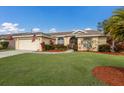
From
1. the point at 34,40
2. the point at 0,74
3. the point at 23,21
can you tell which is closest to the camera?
the point at 0,74

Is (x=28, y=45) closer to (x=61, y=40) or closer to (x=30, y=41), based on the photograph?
(x=30, y=41)

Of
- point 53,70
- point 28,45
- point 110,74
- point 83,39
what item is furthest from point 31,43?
point 110,74

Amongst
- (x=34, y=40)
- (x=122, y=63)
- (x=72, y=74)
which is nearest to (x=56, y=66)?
(x=72, y=74)

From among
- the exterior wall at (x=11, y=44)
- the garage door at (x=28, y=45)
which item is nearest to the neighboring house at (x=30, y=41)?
the garage door at (x=28, y=45)

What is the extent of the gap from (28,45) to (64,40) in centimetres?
398

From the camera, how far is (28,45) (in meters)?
18.9

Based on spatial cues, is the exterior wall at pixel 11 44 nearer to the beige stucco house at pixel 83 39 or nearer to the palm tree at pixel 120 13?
the beige stucco house at pixel 83 39

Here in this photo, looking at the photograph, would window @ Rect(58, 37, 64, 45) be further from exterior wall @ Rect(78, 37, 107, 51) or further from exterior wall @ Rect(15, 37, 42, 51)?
exterior wall @ Rect(15, 37, 42, 51)

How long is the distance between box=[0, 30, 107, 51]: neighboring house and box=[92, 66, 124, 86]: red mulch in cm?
616

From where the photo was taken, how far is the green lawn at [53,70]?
32.6 ft

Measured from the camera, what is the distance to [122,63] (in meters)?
12.9
